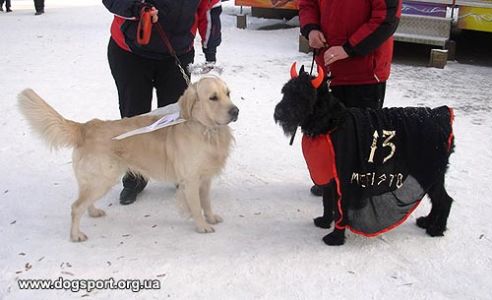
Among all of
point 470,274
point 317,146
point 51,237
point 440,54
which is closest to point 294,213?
point 317,146

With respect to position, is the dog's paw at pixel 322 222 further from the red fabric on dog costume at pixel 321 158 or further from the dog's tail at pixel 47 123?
the dog's tail at pixel 47 123

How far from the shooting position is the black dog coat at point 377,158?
2904 mm

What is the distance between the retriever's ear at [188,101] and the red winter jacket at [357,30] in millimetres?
957

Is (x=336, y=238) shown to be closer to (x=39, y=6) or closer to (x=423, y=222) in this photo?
(x=423, y=222)

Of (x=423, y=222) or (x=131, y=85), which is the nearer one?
(x=423, y=222)

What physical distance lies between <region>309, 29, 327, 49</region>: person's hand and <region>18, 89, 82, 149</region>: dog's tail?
67.1 inches

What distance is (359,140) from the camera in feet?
9.52

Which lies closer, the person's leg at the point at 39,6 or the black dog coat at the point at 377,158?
the black dog coat at the point at 377,158

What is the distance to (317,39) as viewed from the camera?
333 cm

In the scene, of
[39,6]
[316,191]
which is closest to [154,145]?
[316,191]

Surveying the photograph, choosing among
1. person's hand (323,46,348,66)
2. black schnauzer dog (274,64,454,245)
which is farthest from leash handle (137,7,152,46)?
person's hand (323,46,348,66)

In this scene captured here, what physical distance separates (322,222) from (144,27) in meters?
1.81

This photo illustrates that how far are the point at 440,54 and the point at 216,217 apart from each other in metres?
5.50

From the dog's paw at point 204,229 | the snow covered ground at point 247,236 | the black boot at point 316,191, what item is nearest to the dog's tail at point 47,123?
the snow covered ground at point 247,236
